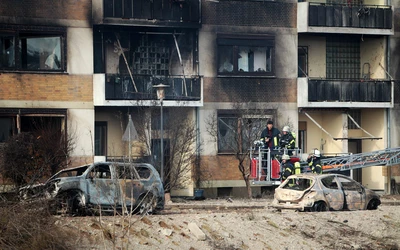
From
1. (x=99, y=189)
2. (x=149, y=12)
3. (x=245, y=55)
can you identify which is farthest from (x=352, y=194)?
(x=149, y=12)

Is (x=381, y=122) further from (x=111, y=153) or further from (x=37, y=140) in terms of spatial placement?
(x=37, y=140)

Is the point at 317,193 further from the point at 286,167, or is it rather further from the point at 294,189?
the point at 286,167

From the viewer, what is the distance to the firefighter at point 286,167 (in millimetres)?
26109

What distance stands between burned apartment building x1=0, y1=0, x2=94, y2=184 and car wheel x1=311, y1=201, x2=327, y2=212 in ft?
42.3

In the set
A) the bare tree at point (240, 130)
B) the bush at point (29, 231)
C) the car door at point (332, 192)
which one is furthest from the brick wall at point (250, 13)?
the bush at point (29, 231)

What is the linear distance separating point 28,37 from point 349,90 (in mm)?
15294

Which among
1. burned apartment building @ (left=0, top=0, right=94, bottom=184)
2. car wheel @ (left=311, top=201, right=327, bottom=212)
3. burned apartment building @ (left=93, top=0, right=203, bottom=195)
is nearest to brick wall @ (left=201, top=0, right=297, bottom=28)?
burned apartment building @ (left=93, top=0, right=203, bottom=195)

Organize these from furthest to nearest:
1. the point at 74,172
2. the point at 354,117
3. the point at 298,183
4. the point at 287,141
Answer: the point at 354,117 → the point at 287,141 → the point at 298,183 → the point at 74,172

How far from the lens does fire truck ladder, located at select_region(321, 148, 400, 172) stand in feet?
102

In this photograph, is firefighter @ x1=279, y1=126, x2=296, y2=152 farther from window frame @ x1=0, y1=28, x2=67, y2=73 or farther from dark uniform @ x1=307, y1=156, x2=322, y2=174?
window frame @ x1=0, y1=28, x2=67, y2=73

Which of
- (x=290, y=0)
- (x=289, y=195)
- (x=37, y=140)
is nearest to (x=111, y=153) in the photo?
(x=37, y=140)

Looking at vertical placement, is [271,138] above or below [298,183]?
above

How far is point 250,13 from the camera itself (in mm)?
36406

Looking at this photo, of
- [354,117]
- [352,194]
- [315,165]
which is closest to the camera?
[352,194]
